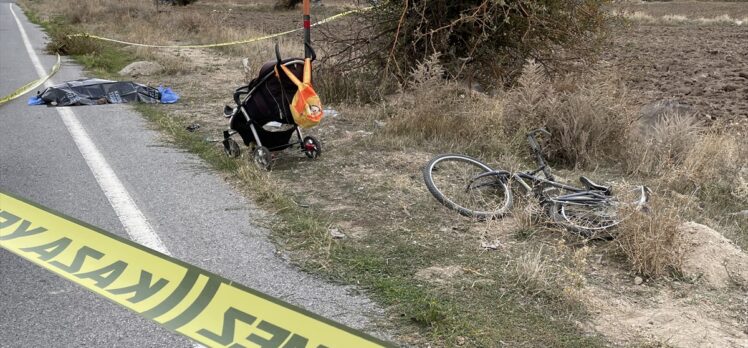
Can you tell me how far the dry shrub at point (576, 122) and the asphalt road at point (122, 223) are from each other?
3.48m

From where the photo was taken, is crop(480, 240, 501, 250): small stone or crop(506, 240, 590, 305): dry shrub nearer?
crop(506, 240, 590, 305): dry shrub

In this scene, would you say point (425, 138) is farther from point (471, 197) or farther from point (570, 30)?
point (570, 30)

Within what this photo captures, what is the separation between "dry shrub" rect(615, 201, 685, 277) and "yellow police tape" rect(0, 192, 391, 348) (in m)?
2.38

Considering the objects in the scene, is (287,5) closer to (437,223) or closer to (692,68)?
(692,68)

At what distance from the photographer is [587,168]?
6.63 m

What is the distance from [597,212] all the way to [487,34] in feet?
16.5

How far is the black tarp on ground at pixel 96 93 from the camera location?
30.6ft

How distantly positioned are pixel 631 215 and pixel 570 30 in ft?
20.7

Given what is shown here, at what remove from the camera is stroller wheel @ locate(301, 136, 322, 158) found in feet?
21.2

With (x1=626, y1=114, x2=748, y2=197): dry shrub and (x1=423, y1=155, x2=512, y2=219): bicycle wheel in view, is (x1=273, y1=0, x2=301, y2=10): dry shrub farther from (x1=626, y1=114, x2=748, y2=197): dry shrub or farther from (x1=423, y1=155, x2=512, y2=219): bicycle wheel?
(x1=423, y1=155, x2=512, y2=219): bicycle wheel

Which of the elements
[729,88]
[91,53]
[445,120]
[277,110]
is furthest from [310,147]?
[91,53]

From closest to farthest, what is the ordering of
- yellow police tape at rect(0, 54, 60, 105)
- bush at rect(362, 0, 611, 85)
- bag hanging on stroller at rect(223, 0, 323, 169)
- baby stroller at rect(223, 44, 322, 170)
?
bag hanging on stroller at rect(223, 0, 323, 169), baby stroller at rect(223, 44, 322, 170), bush at rect(362, 0, 611, 85), yellow police tape at rect(0, 54, 60, 105)

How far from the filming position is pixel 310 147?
6.45 m

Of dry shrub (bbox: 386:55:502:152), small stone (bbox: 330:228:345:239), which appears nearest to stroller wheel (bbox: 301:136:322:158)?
dry shrub (bbox: 386:55:502:152)
